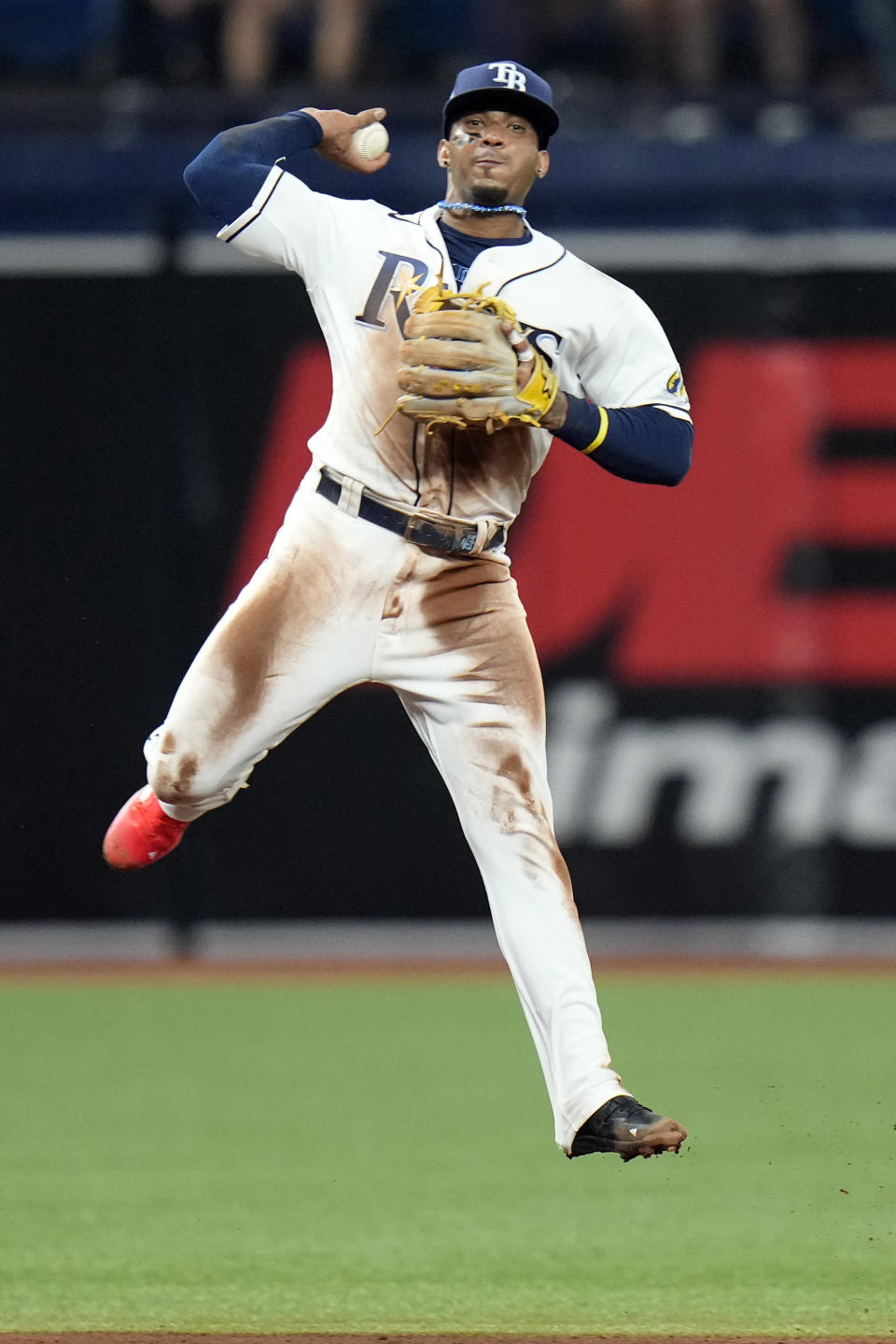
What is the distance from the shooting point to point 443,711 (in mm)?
4520

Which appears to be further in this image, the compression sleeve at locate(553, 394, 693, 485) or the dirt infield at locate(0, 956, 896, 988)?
the dirt infield at locate(0, 956, 896, 988)

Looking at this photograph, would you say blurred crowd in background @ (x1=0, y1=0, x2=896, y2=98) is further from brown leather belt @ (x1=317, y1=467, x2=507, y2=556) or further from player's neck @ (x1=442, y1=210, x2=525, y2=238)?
brown leather belt @ (x1=317, y1=467, x2=507, y2=556)

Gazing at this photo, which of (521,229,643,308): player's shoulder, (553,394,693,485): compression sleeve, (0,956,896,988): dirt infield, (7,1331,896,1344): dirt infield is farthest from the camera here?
(0,956,896,988): dirt infield

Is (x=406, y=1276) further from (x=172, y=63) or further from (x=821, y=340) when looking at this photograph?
(x=172, y=63)

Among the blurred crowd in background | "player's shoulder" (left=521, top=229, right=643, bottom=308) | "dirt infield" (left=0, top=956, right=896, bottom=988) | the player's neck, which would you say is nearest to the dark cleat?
"player's shoulder" (left=521, top=229, right=643, bottom=308)

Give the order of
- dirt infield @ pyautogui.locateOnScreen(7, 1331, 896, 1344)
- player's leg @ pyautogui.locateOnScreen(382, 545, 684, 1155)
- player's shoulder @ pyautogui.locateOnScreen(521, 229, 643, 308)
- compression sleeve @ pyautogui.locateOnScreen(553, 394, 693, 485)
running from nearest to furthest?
dirt infield @ pyautogui.locateOnScreen(7, 1331, 896, 1344), compression sleeve @ pyautogui.locateOnScreen(553, 394, 693, 485), player's leg @ pyautogui.locateOnScreen(382, 545, 684, 1155), player's shoulder @ pyautogui.locateOnScreen(521, 229, 643, 308)

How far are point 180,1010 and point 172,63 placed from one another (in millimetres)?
4425

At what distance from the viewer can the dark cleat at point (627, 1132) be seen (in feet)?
13.6

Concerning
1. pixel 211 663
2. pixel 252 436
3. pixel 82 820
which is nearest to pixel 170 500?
pixel 252 436

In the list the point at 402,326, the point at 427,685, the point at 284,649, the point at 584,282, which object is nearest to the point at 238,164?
the point at 402,326

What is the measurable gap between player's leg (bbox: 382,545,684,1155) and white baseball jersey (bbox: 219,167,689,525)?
0.21 meters

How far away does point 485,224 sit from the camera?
4.61 m

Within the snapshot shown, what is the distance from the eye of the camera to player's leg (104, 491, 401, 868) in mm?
4496

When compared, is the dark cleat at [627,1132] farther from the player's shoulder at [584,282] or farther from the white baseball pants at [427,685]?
the player's shoulder at [584,282]
